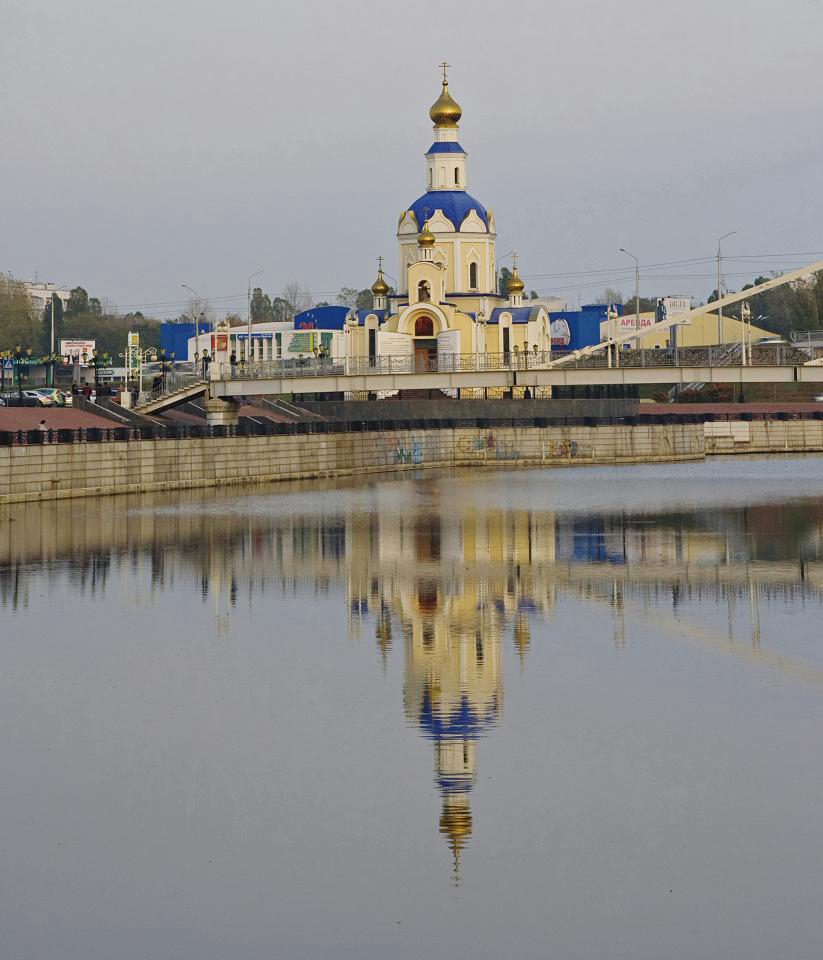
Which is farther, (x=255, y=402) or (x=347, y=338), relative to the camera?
(x=347, y=338)

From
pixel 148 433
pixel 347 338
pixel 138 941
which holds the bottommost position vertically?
pixel 138 941

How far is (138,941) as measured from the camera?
13336mm

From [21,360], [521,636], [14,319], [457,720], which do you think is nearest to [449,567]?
[521,636]

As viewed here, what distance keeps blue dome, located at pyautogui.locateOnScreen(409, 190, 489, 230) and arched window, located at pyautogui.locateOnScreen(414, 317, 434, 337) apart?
8107 mm

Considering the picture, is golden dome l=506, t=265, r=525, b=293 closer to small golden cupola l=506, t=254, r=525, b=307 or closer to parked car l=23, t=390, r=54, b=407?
small golden cupola l=506, t=254, r=525, b=307

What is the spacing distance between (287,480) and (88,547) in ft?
99.0

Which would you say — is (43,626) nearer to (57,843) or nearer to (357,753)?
(357,753)

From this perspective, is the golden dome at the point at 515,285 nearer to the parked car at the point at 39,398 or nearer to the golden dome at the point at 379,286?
the golden dome at the point at 379,286

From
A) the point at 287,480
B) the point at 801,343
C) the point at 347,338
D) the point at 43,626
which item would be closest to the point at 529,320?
the point at 347,338

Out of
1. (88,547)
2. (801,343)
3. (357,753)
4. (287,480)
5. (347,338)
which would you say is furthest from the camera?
(347,338)

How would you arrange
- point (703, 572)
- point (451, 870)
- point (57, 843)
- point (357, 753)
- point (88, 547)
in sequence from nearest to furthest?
1. point (451, 870)
2. point (57, 843)
3. point (357, 753)
4. point (703, 572)
5. point (88, 547)

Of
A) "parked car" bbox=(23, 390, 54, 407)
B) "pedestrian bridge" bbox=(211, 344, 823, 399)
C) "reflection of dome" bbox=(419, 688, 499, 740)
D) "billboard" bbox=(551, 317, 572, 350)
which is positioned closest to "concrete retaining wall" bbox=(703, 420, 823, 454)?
"pedestrian bridge" bbox=(211, 344, 823, 399)

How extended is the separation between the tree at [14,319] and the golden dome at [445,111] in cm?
4934

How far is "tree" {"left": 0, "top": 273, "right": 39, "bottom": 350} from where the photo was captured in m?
153
